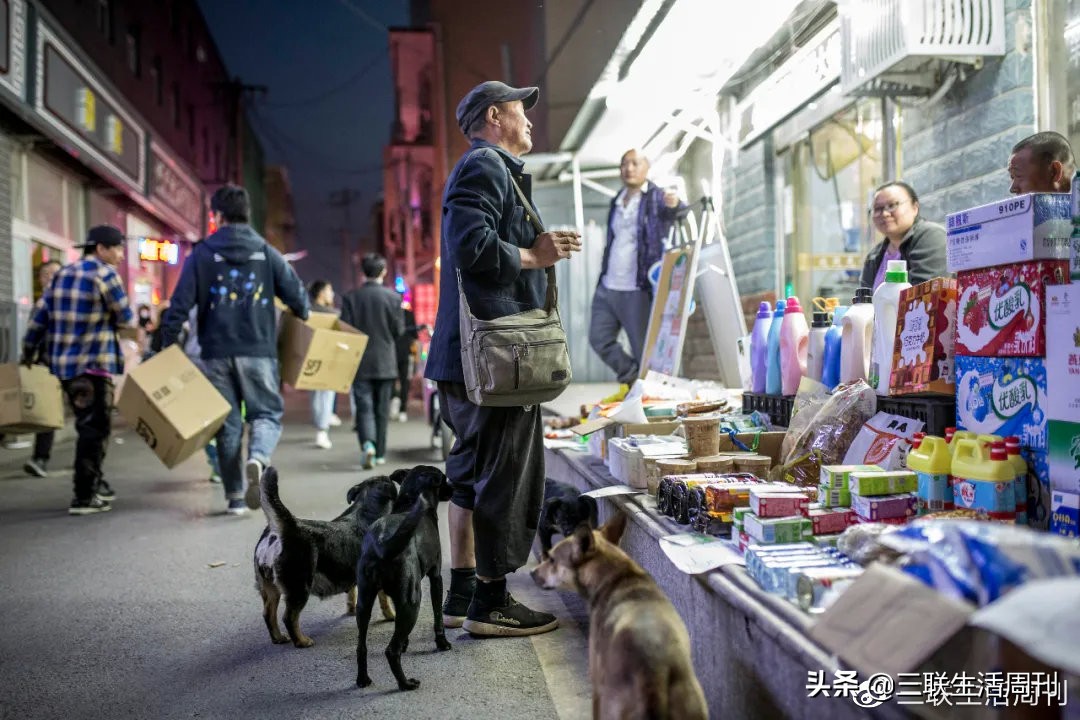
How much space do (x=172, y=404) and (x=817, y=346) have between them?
174 inches

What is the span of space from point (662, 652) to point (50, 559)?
467 cm

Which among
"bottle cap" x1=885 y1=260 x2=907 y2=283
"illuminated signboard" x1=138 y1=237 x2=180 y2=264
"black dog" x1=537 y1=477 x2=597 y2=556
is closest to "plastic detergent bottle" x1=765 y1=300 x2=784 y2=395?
"bottle cap" x1=885 y1=260 x2=907 y2=283

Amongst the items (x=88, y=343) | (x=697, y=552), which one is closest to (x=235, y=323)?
(x=88, y=343)

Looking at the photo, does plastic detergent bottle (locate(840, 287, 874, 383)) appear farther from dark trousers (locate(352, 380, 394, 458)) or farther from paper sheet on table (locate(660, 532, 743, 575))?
dark trousers (locate(352, 380, 394, 458))

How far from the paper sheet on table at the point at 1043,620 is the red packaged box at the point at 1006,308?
137 cm

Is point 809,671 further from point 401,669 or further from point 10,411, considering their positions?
point 10,411

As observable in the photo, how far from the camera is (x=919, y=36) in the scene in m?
5.08

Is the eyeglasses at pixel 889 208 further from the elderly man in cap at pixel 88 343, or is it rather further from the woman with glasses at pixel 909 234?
the elderly man in cap at pixel 88 343

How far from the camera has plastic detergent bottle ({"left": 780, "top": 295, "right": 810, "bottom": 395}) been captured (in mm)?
4621

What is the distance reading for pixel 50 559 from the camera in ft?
17.3

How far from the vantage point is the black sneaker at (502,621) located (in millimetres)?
3656

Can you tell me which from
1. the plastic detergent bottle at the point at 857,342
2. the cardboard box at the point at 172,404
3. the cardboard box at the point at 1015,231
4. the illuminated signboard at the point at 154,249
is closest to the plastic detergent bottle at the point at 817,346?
the plastic detergent bottle at the point at 857,342

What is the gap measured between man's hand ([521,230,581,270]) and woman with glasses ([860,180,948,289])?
2.32 metres

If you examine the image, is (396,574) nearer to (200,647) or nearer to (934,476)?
(200,647)
